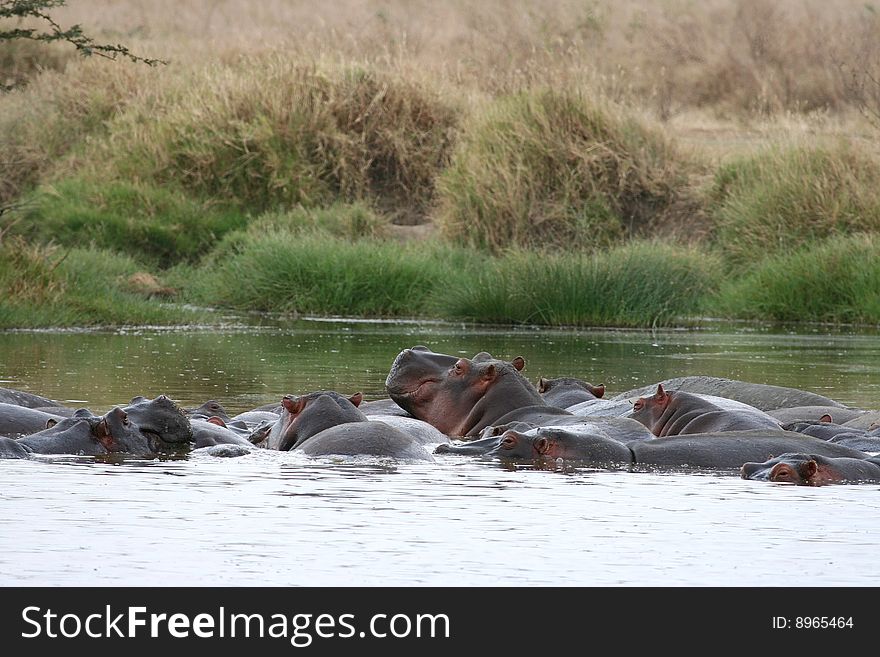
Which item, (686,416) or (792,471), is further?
(686,416)

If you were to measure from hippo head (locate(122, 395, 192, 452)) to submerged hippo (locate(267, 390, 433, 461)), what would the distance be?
0.46 metres

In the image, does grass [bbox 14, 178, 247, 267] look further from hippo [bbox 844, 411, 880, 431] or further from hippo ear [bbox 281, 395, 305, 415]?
hippo [bbox 844, 411, 880, 431]

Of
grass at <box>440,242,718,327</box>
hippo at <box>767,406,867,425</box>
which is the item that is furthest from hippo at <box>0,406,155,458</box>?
grass at <box>440,242,718,327</box>

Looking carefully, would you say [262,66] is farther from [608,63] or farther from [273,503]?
[273,503]

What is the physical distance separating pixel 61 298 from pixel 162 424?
9.37 m

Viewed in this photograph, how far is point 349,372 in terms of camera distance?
1272cm

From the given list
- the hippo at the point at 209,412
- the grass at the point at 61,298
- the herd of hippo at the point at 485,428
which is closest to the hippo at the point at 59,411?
the herd of hippo at the point at 485,428

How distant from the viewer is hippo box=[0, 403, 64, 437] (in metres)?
8.26

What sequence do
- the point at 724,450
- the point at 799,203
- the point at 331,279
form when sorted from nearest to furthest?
the point at 724,450
the point at 331,279
the point at 799,203

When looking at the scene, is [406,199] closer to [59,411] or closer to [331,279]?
[331,279]

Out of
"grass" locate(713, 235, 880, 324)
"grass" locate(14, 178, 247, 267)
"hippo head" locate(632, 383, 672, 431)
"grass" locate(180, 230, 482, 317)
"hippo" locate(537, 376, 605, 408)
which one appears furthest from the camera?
"grass" locate(14, 178, 247, 267)

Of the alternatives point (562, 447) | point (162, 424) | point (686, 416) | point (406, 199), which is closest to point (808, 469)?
point (562, 447)

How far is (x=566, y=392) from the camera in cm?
976

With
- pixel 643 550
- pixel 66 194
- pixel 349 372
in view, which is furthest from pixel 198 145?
pixel 643 550
